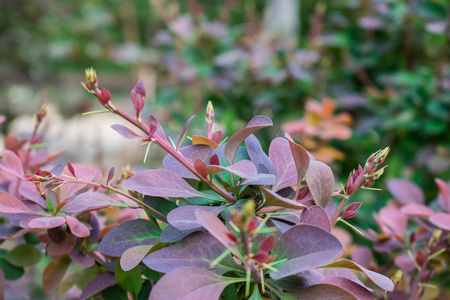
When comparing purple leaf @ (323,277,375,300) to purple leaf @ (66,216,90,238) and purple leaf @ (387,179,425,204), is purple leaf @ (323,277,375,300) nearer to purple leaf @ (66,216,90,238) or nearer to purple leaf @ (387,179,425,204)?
purple leaf @ (66,216,90,238)

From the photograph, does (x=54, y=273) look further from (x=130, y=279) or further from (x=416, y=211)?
(x=416, y=211)

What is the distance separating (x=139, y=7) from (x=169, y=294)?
10506 mm

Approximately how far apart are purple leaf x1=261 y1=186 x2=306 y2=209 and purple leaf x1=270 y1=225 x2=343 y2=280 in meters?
0.03

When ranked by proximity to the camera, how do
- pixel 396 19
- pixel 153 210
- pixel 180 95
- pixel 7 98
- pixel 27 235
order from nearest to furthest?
pixel 153 210
pixel 27 235
pixel 396 19
pixel 180 95
pixel 7 98

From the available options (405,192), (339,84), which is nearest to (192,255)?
(405,192)

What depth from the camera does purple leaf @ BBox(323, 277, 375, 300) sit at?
0.47 metres

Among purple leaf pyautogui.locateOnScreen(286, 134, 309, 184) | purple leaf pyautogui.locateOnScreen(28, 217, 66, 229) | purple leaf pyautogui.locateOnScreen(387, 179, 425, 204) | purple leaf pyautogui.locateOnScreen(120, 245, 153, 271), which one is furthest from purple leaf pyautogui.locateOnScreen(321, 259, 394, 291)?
purple leaf pyautogui.locateOnScreen(387, 179, 425, 204)

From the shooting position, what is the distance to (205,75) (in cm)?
186

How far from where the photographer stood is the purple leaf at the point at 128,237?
0.51 m

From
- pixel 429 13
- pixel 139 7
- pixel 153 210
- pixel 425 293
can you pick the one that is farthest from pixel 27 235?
pixel 139 7

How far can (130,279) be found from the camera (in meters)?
0.56

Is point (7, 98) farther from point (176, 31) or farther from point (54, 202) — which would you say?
point (54, 202)

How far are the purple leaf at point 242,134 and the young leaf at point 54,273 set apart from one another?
1.02 ft

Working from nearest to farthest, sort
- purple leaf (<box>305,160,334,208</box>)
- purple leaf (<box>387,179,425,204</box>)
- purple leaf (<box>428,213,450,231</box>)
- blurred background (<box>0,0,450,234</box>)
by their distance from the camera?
purple leaf (<box>305,160,334,208</box>) < purple leaf (<box>428,213,450,231</box>) < purple leaf (<box>387,179,425,204</box>) < blurred background (<box>0,0,450,234</box>)
